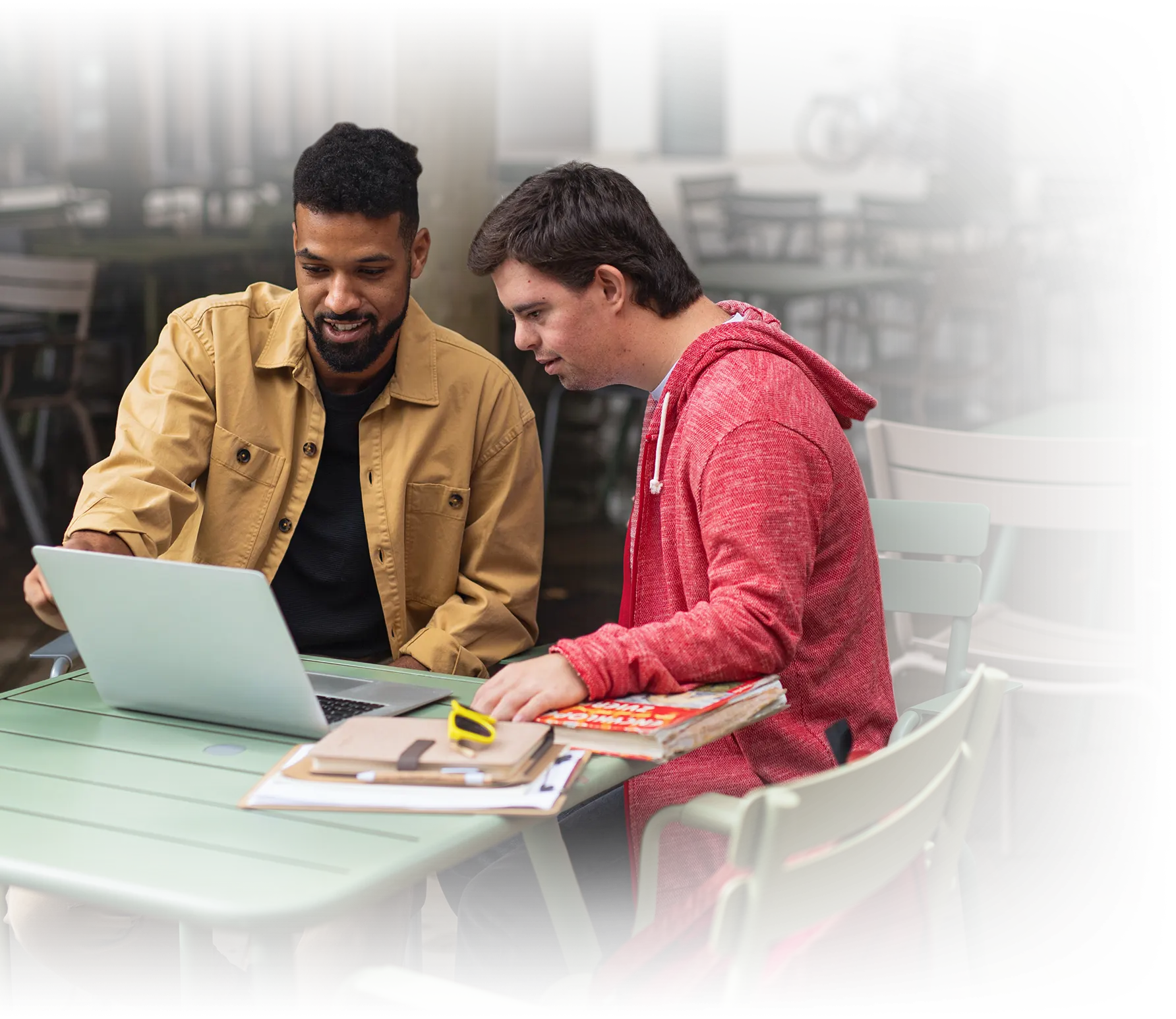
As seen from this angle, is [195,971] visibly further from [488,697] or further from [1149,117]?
[1149,117]

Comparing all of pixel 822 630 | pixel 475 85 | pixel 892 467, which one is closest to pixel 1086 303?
pixel 475 85

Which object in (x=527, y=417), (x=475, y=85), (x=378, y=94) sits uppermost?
(x=378, y=94)

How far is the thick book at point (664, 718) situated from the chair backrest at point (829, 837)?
8.3 inches

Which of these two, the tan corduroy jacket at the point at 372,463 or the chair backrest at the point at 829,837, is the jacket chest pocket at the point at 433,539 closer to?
the tan corduroy jacket at the point at 372,463

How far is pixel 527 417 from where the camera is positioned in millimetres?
2742

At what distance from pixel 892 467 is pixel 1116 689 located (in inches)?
24.1

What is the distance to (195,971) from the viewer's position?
1.75 meters

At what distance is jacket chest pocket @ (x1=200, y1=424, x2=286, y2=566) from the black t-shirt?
63mm

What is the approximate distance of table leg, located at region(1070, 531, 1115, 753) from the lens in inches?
162

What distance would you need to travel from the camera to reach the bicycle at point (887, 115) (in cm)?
2100

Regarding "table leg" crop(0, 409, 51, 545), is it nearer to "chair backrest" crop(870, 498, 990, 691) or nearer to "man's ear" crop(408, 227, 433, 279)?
"man's ear" crop(408, 227, 433, 279)

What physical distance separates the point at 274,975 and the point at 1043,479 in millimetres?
2099

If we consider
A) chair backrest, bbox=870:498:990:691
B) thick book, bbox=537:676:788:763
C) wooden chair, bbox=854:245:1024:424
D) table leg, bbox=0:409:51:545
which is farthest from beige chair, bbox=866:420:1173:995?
table leg, bbox=0:409:51:545

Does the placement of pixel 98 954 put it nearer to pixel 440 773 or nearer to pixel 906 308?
pixel 440 773
